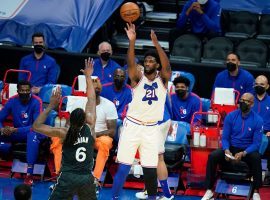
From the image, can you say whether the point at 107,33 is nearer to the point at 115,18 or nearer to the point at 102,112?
the point at 115,18

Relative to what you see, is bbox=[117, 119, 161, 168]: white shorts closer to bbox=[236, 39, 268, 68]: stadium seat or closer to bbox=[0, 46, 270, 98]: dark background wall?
bbox=[0, 46, 270, 98]: dark background wall

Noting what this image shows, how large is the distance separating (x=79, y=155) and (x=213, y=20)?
6.71 metres

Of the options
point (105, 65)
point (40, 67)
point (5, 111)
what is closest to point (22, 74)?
point (40, 67)

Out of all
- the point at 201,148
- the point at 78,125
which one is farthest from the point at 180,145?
the point at 78,125

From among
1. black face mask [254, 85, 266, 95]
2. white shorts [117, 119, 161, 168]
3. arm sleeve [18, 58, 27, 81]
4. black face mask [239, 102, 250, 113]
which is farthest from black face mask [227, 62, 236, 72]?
arm sleeve [18, 58, 27, 81]

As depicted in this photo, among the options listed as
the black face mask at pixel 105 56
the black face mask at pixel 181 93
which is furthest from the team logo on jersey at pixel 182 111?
the black face mask at pixel 105 56

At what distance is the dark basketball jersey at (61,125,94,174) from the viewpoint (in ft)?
30.0

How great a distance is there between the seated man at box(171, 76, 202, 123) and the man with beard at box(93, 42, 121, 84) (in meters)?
1.42

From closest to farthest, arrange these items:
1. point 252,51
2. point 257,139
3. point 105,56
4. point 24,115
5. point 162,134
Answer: point 162,134 → point 257,139 → point 24,115 → point 105,56 → point 252,51

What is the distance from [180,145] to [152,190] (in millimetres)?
1842

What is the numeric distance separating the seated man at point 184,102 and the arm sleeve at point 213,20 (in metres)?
2.52

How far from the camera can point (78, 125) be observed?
9102mm

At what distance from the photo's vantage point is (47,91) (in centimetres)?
1377

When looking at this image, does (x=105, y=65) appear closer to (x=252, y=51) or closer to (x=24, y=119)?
(x=24, y=119)
